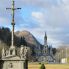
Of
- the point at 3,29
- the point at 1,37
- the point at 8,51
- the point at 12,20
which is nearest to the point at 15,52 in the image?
the point at 8,51

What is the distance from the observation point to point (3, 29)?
141250 mm

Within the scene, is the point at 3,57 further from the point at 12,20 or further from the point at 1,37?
the point at 1,37

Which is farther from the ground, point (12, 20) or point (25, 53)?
point (12, 20)

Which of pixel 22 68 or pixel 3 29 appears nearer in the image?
pixel 22 68

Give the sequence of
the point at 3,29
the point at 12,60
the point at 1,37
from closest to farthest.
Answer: the point at 12,60 → the point at 1,37 → the point at 3,29

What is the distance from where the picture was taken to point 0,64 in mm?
40312

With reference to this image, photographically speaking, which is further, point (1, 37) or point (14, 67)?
point (1, 37)

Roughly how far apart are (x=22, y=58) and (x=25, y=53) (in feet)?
2.77

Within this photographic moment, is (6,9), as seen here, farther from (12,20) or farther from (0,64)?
(0,64)

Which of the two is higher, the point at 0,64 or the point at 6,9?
the point at 6,9

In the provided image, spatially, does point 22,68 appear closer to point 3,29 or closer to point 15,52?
point 15,52

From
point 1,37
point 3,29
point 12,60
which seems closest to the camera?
point 12,60

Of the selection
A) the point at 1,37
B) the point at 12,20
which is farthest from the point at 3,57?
the point at 1,37

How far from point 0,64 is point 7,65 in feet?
2.48
